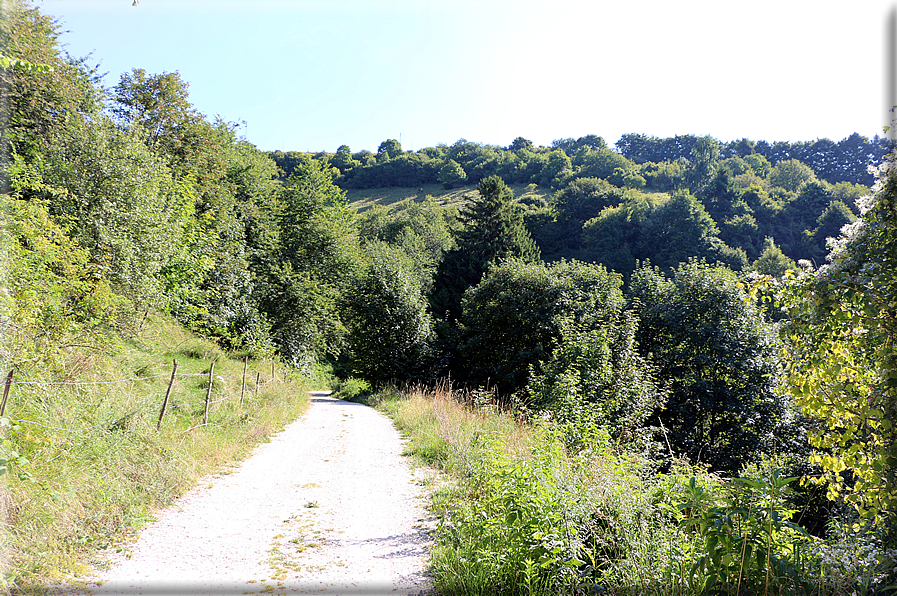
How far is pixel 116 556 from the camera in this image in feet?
16.1

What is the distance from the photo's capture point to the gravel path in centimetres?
450

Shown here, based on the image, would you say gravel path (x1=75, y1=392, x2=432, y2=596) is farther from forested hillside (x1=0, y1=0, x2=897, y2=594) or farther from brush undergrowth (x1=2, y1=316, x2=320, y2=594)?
forested hillside (x1=0, y1=0, x2=897, y2=594)

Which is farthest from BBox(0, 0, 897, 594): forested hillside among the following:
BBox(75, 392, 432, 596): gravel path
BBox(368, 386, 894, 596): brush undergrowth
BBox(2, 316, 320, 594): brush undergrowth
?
BBox(75, 392, 432, 596): gravel path

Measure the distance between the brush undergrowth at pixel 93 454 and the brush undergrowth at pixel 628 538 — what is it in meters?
3.68

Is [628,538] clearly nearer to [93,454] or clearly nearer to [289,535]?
[289,535]

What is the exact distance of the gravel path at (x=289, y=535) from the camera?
4.50 metres

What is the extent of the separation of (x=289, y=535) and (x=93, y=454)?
301cm

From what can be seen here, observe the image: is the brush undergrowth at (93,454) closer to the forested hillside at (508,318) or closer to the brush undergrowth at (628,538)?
the forested hillside at (508,318)

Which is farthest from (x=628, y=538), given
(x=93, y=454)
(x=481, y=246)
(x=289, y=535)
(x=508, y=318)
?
(x=481, y=246)

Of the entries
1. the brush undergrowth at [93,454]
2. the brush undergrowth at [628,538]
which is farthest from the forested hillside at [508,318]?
the brush undergrowth at [93,454]

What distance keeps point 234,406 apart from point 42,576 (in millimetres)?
8425

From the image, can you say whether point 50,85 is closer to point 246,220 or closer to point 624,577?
point 246,220

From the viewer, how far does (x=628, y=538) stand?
3852 mm

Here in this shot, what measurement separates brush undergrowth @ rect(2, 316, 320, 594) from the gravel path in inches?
15.1
